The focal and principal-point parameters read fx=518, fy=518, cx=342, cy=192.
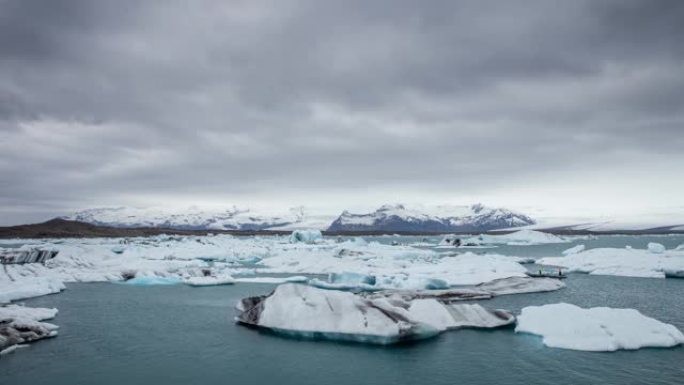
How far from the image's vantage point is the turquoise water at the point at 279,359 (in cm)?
1068

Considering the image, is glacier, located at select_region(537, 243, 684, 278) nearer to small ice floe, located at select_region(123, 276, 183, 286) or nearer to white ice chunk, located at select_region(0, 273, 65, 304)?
small ice floe, located at select_region(123, 276, 183, 286)

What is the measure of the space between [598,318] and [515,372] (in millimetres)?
3754

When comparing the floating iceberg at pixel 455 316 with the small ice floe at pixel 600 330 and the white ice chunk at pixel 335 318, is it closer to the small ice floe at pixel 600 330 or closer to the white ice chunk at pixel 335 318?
the white ice chunk at pixel 335 318

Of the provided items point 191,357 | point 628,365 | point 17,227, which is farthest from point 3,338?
point 17,227

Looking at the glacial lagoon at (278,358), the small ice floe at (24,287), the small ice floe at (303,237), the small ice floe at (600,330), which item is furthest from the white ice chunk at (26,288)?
the small ice floe at (303,237)

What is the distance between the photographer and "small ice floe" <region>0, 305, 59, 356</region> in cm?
1285

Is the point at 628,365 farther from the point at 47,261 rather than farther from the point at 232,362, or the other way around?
the point at 47,261

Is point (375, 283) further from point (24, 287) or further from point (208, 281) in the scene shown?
point (24, 287)

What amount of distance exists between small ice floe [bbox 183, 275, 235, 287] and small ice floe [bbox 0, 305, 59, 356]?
10.1 m

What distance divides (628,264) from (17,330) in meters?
30.3

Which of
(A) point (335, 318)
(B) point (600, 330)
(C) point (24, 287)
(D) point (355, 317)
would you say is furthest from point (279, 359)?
(C) point (24, 287)

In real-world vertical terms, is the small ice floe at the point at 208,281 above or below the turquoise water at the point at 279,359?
above

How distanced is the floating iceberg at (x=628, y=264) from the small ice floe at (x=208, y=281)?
2051cm

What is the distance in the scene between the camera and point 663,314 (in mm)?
17156
